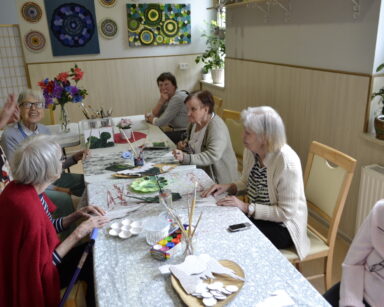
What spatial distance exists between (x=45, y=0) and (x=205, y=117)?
3.28 meters

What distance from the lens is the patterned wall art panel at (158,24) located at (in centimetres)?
471

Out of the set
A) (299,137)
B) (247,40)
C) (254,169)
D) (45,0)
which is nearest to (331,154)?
(254,169)

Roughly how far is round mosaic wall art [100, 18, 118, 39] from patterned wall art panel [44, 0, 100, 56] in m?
0.10

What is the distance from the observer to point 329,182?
5.75 feet

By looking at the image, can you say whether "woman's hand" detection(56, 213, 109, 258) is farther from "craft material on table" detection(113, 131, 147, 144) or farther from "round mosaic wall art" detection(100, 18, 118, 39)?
"round mosaic wall art" detection(100, 18, 118, 39)

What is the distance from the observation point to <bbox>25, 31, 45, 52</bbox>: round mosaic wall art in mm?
4406

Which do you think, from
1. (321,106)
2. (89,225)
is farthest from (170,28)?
(89,225)

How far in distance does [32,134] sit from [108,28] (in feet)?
8.78

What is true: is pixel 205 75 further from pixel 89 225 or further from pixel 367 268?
pixel 367 268

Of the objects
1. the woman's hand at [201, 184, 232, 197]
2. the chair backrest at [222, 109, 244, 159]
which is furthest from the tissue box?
the chair backrest at [222, 109, 244, 159]

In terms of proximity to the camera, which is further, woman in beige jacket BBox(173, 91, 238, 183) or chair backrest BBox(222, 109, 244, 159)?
chair backrest BBox(222, 109, 244, 159)

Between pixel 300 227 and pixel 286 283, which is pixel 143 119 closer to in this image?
pixel 300 227

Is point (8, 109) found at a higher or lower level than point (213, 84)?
higher

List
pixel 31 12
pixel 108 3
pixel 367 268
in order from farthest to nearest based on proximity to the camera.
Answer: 1. pixel 108 3
2. pixel 31 12
3. pixel 367 268
